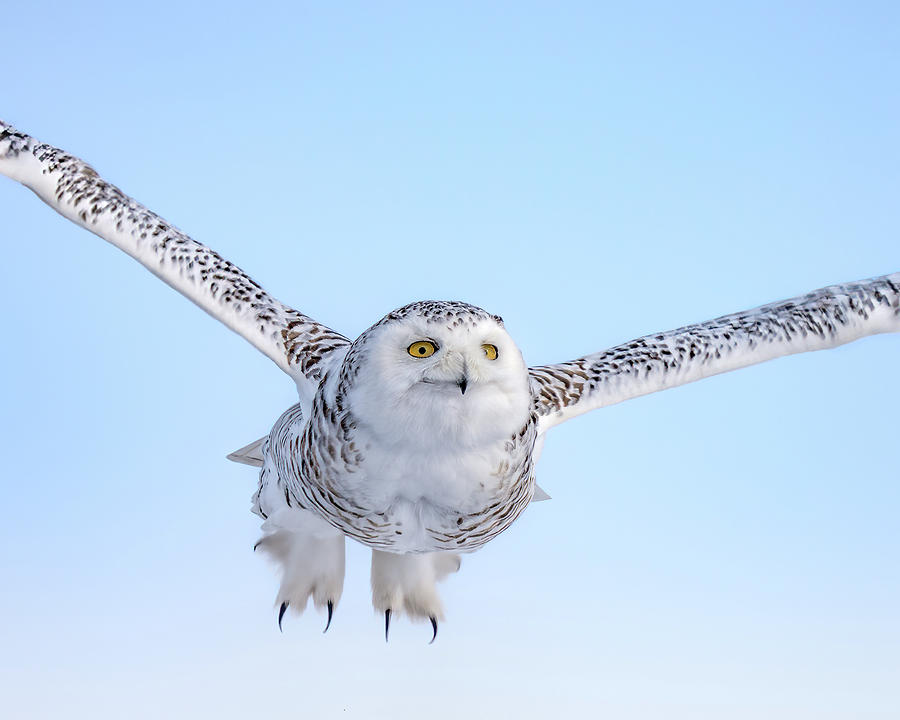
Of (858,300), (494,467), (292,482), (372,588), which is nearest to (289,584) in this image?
(372,588)

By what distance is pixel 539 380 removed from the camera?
4883 mm

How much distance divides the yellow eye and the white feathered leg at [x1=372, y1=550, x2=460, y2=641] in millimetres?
2407

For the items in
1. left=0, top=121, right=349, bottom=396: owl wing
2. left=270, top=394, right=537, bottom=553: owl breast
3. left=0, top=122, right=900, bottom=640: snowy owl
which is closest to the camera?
left=0, top=122, right=900, bottom=640: snowy owl

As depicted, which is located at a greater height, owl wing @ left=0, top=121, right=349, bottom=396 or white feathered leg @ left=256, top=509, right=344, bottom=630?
owl wing @ left=0, top=121, right=349, bottom=396

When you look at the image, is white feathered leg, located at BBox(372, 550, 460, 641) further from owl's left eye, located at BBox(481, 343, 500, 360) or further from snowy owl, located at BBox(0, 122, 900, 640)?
owl's left eye, located at BBox(481, 343, 500, 360)

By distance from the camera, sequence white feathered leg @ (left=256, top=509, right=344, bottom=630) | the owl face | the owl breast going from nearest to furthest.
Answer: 1. the owl face
2. the owl breast
3. white feathered leg @ (left=256, top=509, right=344, bottom=630)

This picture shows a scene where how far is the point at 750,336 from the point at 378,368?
2.55m

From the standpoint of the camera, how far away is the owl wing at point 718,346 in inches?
194

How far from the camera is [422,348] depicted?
3.49 meters

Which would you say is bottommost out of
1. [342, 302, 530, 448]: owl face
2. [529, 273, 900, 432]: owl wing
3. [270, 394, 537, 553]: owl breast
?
[270, 394, 537, 553]: owl breast

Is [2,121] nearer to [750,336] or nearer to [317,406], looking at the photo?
[317,406]

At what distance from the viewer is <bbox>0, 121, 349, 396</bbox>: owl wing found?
16.1 ft

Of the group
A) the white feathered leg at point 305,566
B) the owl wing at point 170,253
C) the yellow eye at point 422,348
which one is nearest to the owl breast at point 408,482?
the yellow eye at point 422,348

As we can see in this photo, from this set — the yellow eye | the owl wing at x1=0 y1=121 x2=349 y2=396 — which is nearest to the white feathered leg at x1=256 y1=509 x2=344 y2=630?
the owl wing at x1=0 y1=121 x2=349 y2=396
